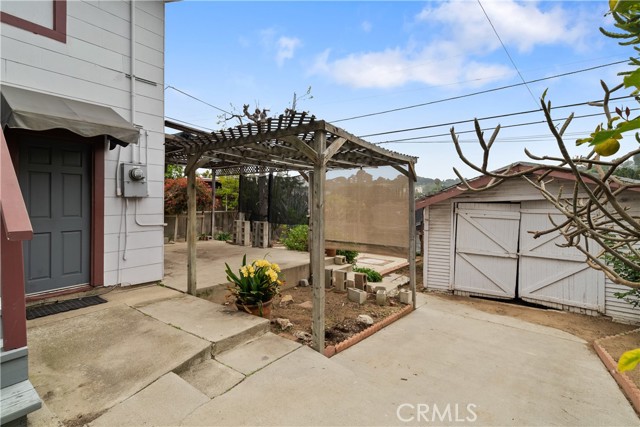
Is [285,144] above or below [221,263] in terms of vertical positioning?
above

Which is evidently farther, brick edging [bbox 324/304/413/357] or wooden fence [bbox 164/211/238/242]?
wooden fence [bbox 164/211/238/242]

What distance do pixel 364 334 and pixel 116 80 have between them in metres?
4.75

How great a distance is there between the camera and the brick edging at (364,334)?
3327mm

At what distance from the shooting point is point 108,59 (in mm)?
3998

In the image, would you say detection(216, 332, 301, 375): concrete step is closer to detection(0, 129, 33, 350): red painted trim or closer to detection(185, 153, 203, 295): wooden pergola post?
detection(0, 129, 33, 350): red painted trim

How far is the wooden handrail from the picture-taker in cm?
158

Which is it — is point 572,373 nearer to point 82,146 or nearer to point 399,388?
point 399,388

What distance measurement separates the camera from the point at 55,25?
3555mm

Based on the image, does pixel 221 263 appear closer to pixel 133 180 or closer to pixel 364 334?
pixel 133 180

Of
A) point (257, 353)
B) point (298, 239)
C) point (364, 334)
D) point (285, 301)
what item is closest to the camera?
point (257, 353)

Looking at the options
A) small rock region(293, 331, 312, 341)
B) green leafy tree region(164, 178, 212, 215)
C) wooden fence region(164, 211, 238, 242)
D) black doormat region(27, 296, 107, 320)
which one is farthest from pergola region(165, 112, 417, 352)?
wooden fence region(164, 211, 238, 242)

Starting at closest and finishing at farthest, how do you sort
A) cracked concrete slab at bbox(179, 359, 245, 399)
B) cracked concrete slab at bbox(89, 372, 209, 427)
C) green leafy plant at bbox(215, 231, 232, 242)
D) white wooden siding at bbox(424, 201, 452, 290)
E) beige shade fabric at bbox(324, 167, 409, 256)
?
cracked concrete slab at bbox(89, 372, 209, 427) < cracked concrete slab at bbox(179, 359, 245, 399) < beige shade fabric at bbox(324, 167, 409, 256) < white wooden siding at bbox(424, 201, 452, 290) < green leafy plant at bbox(215, 231, 232, 242)

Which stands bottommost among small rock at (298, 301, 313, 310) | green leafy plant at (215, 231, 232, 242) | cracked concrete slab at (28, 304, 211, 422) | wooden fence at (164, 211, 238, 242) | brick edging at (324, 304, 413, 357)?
brick edging at (324, 304, 413, 357)

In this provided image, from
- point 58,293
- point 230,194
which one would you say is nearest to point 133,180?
point 58,293
